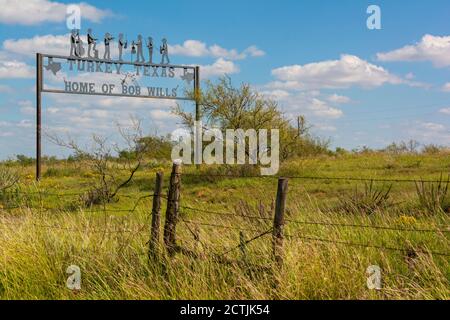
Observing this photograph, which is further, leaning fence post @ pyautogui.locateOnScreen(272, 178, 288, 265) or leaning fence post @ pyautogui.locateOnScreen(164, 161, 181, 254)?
leaning fence post @ pyautogui.locateOnScreen(164, 161, 181, 254)

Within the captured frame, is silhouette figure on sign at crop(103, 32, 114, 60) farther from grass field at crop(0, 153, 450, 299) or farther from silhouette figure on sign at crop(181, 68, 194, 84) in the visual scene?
grass field at crop(0, 153, 450, 299)

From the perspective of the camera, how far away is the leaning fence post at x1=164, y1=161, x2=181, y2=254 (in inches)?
286

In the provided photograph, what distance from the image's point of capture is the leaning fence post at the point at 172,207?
727 cm

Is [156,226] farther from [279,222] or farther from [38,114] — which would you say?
[38,114]

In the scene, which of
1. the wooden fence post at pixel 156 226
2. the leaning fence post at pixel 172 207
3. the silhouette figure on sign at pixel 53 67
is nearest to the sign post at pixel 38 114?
the silhouette figure on sign at pixel 53 67

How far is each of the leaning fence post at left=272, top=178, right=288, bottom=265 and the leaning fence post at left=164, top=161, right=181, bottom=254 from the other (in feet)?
4.50

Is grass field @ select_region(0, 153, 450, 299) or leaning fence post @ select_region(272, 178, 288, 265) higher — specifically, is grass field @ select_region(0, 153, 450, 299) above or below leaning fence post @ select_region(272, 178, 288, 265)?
below

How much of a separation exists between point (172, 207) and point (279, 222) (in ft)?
4.79

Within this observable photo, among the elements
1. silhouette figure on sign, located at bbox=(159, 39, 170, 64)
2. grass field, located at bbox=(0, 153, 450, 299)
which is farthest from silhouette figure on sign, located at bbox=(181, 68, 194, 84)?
grass field, located at bbox=(0, 153, 450, 299)

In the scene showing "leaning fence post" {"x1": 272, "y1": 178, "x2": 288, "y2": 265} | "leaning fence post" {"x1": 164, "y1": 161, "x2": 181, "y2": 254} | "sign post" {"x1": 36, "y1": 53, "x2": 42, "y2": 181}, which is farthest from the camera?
"sign post" {"x1": 36, "y1": 53, "x2": 42, "y2": 181}

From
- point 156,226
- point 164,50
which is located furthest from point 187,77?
A: point 156,226

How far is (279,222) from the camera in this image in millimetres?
6574

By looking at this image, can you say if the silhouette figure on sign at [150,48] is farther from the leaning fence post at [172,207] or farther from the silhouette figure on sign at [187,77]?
the leaning fence post at [172,207]
